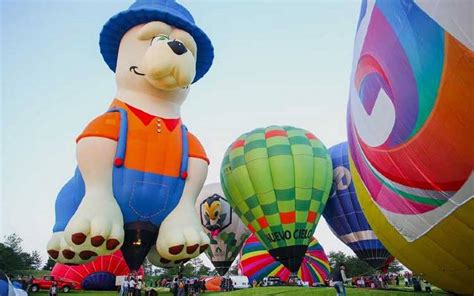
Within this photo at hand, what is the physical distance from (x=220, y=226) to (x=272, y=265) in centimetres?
332

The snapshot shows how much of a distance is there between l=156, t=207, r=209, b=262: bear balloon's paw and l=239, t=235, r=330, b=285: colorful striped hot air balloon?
10.1 metres

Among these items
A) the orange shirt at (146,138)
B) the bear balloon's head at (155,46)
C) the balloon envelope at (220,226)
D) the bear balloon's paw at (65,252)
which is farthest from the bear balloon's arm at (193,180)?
the balloon envelope at (220,226)

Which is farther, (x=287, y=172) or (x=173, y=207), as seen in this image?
(x=287, y=172)

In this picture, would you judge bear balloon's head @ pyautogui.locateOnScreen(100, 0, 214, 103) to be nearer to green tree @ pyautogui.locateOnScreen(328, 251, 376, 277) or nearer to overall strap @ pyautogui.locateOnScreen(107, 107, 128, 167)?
overall strap @ pyautogui.locateOnScreen(107, 107, 128, 167)

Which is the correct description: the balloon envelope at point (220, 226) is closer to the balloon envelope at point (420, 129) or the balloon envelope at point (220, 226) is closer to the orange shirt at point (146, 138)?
the orange shirt at point (146, 138)

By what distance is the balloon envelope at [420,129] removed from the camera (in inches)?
127

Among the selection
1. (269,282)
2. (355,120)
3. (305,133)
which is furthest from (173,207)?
(269,282)

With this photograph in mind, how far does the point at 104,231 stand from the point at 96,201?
51cm

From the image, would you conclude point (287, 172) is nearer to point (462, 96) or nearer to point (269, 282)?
point (269, 282)

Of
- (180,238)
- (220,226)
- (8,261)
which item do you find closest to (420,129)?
(180,238)

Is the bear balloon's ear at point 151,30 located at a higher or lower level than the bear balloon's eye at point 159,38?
higher

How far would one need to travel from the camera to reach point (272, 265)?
16.7 metres

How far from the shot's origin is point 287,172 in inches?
455

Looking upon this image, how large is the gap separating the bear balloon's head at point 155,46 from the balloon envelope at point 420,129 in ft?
9.96
